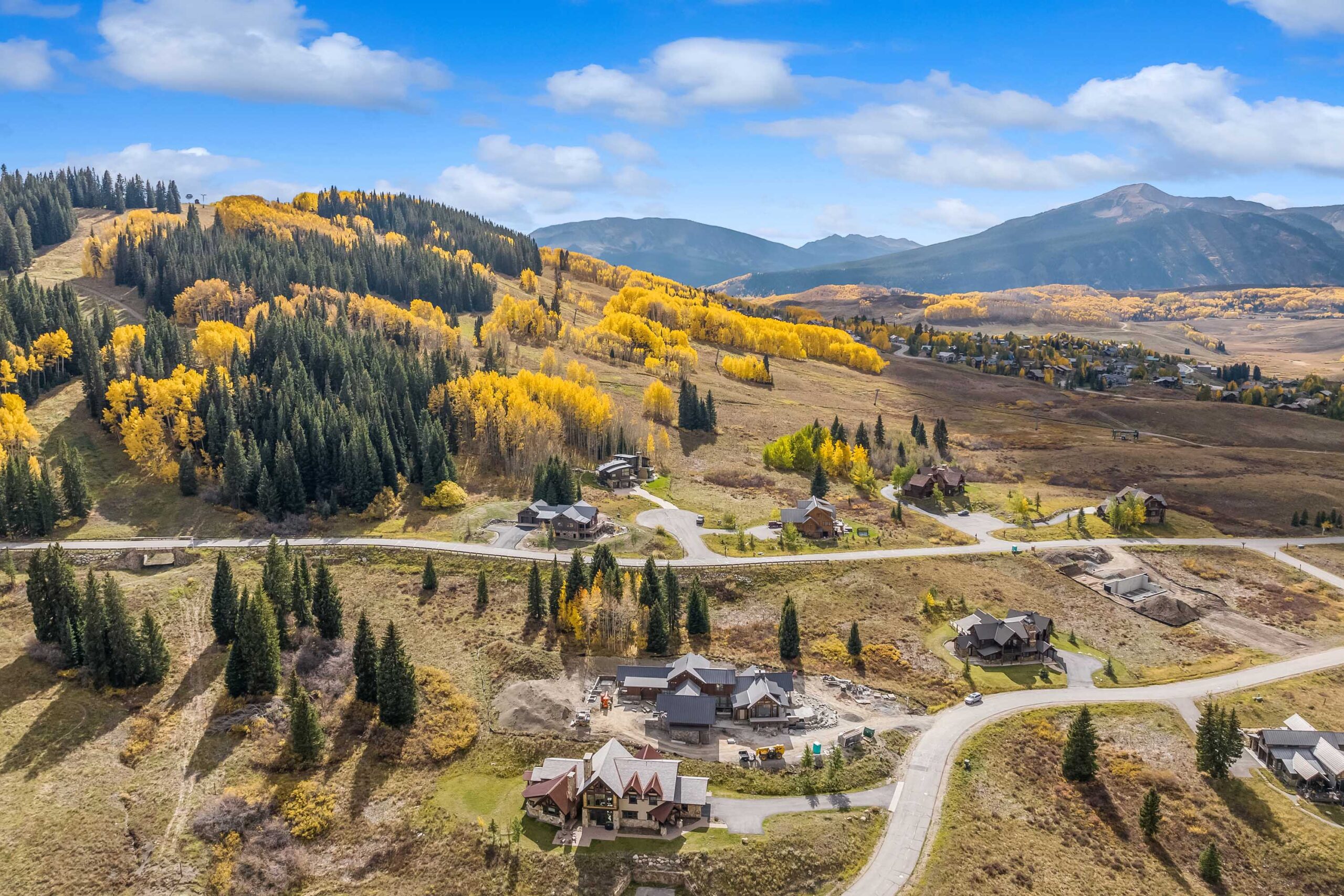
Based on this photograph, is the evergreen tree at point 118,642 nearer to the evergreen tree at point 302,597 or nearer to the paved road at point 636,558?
the evergreen tree at point 302,597

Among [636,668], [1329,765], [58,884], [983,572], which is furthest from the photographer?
[983,572]

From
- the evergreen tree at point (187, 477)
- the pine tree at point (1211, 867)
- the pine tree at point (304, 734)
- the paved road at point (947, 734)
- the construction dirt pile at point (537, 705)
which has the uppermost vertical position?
the evergreen tree at point (187, 477)

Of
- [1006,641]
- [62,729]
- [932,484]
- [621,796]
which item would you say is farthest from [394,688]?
[932,484]

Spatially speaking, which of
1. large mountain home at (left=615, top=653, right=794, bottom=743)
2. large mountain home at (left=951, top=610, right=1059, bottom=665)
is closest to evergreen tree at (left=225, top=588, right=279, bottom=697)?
large mountain home at (left=615, top=653, right=794, bottom=743)

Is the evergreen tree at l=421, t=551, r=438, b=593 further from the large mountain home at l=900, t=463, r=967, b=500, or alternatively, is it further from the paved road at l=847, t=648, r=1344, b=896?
the large mountain home at l=900, t=463, r=967, b=500

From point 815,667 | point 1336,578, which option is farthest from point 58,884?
point 1336,578

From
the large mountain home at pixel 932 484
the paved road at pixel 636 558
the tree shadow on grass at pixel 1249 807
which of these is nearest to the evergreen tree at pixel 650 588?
the paved road at pixel 636 558

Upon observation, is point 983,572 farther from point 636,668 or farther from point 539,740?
point 539,740
